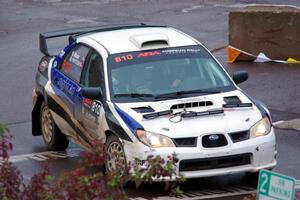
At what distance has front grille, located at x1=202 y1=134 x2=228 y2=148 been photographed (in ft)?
33.8

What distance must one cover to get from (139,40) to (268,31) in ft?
24.1

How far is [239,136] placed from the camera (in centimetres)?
1048

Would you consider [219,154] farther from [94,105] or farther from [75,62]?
[75,62]

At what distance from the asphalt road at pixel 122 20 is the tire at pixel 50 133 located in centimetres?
16

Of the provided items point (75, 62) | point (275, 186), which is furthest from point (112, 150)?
point (275, 186)

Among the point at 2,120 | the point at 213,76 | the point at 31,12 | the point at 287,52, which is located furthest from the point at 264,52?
the point at 31,12

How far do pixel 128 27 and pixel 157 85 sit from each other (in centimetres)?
170

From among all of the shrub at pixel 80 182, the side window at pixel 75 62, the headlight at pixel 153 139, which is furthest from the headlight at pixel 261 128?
the shrub at pixel 80 182

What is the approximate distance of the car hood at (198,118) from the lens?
10297 mm

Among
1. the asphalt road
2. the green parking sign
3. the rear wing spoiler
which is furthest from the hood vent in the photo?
the green parking sign

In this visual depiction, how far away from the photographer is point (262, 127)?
1071cm

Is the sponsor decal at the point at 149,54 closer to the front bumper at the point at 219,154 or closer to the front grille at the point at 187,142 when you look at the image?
the front bumper at the point at 219,154

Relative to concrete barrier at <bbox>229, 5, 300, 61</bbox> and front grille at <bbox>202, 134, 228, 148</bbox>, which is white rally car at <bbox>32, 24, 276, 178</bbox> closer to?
front grille at <bbox>202, 134, 228, 148</bbox>

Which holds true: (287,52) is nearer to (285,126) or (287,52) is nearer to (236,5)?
(285,126)
